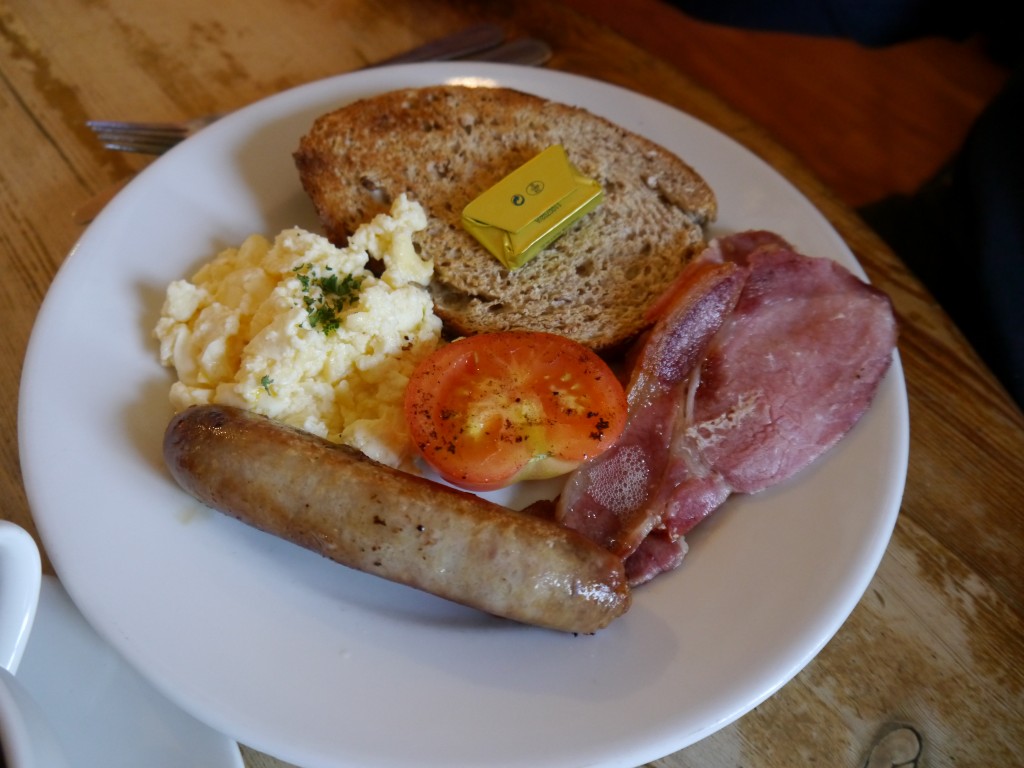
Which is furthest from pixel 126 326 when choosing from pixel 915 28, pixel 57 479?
pixel 915 28

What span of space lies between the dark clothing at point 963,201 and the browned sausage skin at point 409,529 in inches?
65.0

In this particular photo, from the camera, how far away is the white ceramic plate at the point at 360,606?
1.25 metres

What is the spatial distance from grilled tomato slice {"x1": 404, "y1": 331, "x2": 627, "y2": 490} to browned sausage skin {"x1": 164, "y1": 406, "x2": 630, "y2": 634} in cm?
14

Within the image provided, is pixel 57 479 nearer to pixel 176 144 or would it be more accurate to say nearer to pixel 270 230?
pixel 270 230

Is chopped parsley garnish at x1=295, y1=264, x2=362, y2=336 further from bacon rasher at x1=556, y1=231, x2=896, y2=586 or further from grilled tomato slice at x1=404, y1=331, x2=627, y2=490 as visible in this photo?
bacon rasher at x1=556, y1=231, x2=896, y2=586

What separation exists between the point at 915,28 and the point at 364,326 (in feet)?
8.63

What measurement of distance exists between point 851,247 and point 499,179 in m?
0.97

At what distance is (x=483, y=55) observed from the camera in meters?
2.41

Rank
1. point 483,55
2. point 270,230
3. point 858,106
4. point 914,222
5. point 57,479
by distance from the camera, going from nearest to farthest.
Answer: point 57,479, point 270,230, point 483,55, point 914,222, point 858,106

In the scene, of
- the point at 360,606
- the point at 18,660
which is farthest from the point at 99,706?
the point at 360,606

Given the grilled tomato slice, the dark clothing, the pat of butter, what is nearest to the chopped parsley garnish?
the grilled tomato slice

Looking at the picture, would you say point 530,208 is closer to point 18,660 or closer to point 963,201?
point 18,660

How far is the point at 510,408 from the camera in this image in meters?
1.59

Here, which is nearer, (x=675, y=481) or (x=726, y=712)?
(x=726, y=712)
